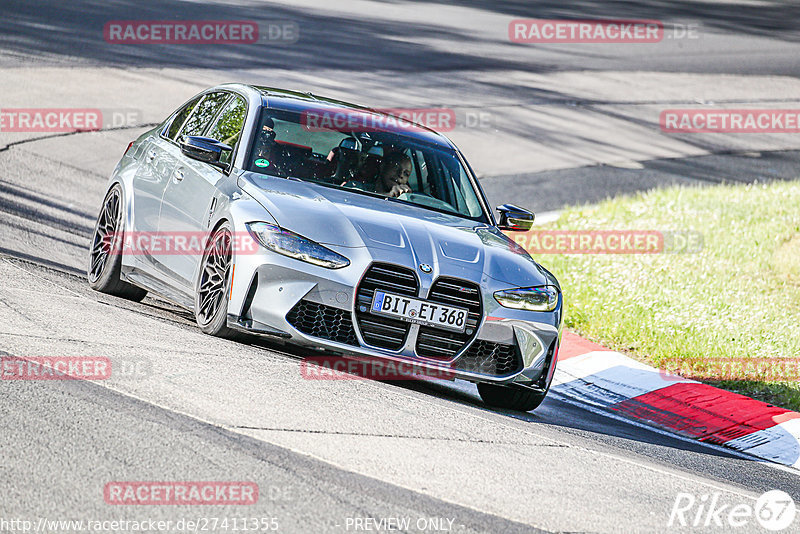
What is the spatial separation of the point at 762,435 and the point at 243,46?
16544 mm

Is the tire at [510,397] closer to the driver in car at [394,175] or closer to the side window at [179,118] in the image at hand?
the driver in car at [394,175]

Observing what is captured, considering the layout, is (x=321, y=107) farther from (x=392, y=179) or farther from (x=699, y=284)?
(x=699, y=284)

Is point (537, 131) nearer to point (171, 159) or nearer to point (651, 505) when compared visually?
point (171, 159)

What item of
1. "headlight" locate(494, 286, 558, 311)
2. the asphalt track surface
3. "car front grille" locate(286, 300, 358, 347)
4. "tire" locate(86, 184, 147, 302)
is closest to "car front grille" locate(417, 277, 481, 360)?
"headlight" locate(494, 286, 558, 311)

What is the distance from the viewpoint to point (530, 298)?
22.6ft

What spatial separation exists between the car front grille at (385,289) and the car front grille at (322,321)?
7 centimetres

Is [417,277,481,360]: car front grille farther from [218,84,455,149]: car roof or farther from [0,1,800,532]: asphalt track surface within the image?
[218,84,455,149]: car roof

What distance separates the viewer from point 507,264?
6984mm

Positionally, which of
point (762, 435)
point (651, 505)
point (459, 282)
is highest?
point (459, 282)

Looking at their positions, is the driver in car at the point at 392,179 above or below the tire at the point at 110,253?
above

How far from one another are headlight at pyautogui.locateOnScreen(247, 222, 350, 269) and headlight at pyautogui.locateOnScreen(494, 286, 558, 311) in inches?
37.7

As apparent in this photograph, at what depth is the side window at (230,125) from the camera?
7.84 m

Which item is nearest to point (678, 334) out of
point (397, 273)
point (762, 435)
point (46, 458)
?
point (762, 435)

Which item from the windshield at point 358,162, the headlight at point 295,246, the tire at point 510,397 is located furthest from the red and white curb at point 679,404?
the headlight at point 295,246
